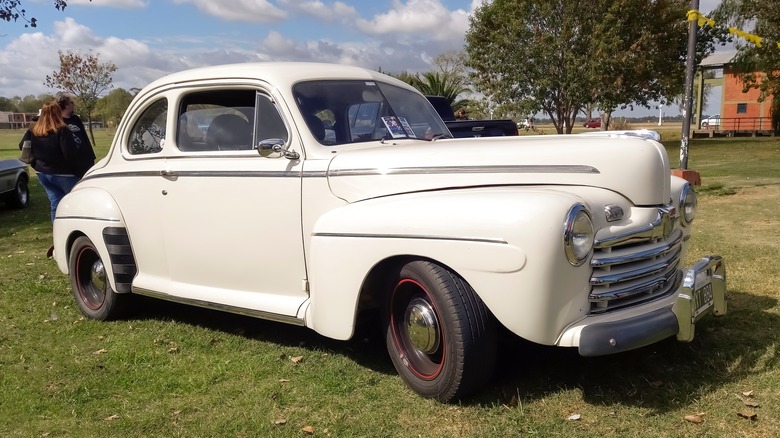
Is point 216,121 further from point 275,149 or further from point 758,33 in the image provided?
point 758,33

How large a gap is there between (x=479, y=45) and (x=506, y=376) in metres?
26.9

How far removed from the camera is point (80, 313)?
18.0 ft

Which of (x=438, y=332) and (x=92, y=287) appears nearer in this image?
(x=438, y=332)

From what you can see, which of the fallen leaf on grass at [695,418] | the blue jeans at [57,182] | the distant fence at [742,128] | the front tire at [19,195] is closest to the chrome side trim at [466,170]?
the fallen leaf on grass at [695,418]

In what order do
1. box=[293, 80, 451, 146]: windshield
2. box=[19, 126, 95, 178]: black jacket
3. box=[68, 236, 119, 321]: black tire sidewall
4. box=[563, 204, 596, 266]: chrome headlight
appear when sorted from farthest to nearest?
1. box=[19, 126, 95, 178]: black jacket
2. box=[68, 236, 119, 321]: black tire sidewall
3. box=[293, 80, 451, 146]: windshield
4. box=[563, 204, 596, 266]: chrome headlight

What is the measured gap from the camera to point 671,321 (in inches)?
127

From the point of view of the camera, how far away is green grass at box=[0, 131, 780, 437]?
3.24m

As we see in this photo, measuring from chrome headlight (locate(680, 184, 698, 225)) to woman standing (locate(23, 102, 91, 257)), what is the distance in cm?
608

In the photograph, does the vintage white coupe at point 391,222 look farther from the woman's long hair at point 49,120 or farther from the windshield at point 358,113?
the woman's long hair at point 49,120

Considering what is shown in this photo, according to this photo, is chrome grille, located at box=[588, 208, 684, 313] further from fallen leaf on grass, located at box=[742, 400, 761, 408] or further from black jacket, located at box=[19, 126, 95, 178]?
black jacket, located at box=[19, 126, 95, 178]

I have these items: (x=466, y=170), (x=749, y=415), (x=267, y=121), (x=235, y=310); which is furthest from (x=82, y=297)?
(x=749, y=415)

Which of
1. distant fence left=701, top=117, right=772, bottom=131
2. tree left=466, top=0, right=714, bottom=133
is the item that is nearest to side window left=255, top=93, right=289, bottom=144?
tree left=466, top=0, right=714, bottom=133

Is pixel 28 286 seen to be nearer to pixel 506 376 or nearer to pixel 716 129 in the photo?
pixel 506 376

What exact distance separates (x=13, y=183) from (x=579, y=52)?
2036cm
